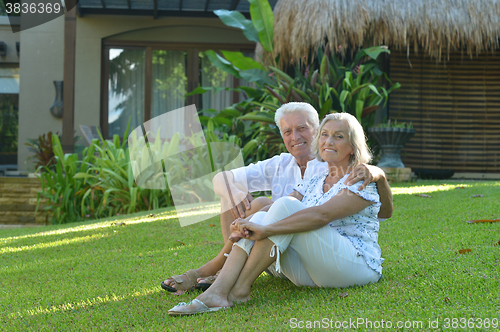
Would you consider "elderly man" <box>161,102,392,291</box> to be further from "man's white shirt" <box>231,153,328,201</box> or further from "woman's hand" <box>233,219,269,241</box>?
"woman's hand" <box>233,219,269,241</box>

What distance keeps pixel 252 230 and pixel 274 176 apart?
0.77m

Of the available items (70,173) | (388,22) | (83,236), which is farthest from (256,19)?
(83,236)

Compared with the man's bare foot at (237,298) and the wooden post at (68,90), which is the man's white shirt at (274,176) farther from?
the wooden post at (68,90)

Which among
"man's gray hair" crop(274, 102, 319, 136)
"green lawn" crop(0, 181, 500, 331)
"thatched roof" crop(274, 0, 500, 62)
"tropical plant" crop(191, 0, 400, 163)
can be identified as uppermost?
"thatched roof" crop(274, 0, 500, 62)

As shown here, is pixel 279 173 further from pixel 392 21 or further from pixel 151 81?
pixel 151 81

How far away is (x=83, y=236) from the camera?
156 inches

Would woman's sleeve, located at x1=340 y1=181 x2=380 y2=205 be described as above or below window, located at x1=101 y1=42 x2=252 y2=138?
below

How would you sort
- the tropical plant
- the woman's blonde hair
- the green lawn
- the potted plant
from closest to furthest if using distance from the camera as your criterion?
the green lawn < the woman's blonde hair < the tropical plant < the potted plant

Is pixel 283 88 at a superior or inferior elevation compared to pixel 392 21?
inferior

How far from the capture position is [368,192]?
1969mm

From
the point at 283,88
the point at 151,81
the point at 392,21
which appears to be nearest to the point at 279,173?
the point at 283,88

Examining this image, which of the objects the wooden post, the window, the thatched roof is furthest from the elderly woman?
the window

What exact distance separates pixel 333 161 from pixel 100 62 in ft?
27.1

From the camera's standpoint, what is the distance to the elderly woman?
190cm
